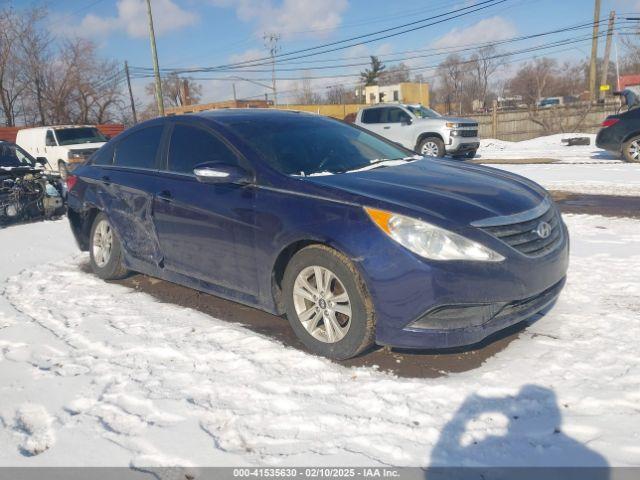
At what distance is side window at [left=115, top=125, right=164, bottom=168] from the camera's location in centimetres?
492

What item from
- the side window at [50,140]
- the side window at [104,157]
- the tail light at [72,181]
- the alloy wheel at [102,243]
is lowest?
the alloy wheel at [102,243]

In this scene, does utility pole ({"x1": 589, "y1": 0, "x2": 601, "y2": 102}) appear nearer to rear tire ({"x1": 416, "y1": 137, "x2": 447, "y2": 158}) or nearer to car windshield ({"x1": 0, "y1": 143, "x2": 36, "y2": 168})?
rear tire ({"x1": 416, "y1": 137, "x2": 447, "y2": 158})

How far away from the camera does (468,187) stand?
12.1ft

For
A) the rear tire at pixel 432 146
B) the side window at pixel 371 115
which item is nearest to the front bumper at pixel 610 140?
the rear tire at pixel 432 146

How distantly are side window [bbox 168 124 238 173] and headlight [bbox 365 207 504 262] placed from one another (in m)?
1.53

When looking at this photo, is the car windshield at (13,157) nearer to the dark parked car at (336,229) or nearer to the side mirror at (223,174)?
the dark parked car at (336,229)

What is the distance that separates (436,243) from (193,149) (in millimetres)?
2360

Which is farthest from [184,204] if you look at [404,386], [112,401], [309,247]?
[404,386]

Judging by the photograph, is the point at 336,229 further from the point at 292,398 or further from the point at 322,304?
the point at 292,398

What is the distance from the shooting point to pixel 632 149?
1279 cm

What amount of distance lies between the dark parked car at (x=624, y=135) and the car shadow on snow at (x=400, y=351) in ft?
35.4

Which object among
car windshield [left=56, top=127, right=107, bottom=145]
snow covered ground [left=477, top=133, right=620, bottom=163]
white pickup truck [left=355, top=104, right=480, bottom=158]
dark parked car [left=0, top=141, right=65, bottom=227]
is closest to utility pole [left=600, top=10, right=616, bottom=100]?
snow covered ground [left=477, top=133, right=620, bottom=163]

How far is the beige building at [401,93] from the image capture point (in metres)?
59.1

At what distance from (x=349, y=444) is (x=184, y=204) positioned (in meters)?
2.47
